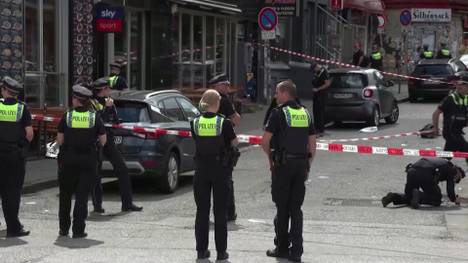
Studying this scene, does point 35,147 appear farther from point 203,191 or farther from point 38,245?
point 203,191

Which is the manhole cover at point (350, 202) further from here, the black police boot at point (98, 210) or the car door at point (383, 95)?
the car door at point (383, 95)

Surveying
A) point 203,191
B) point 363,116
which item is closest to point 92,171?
point 203,191

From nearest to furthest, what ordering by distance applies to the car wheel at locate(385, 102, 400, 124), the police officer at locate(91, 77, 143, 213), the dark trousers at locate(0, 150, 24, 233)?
the dark trousers at locate(0, 150, 24, 233)
the police officer at locate(91, 77, 143, 213)
the car wheel at locate(385, 102, 400, 124)

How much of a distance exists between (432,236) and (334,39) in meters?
29.1

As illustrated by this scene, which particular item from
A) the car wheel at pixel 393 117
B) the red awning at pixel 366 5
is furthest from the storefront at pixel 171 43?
the red awning at pixel 366 5

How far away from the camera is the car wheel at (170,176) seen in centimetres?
1297

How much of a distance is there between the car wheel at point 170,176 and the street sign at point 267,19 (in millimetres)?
10919

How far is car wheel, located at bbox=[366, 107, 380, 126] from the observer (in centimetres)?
2289

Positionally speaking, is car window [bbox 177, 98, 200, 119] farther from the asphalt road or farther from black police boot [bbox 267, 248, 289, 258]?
black police boot [bbox 267, 248, 289, 258]

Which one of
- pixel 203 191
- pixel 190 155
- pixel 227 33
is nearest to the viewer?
pixel 203 191

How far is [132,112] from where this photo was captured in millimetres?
13000

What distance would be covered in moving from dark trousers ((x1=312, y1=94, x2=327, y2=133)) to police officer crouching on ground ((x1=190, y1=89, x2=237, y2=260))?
12945 mm

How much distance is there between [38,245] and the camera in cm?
920

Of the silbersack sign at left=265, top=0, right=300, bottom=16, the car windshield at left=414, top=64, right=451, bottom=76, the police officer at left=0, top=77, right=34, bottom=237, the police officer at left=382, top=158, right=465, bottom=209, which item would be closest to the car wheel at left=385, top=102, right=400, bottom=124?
the silbersack sign at left=265, top=0, right=300, bottom=16
